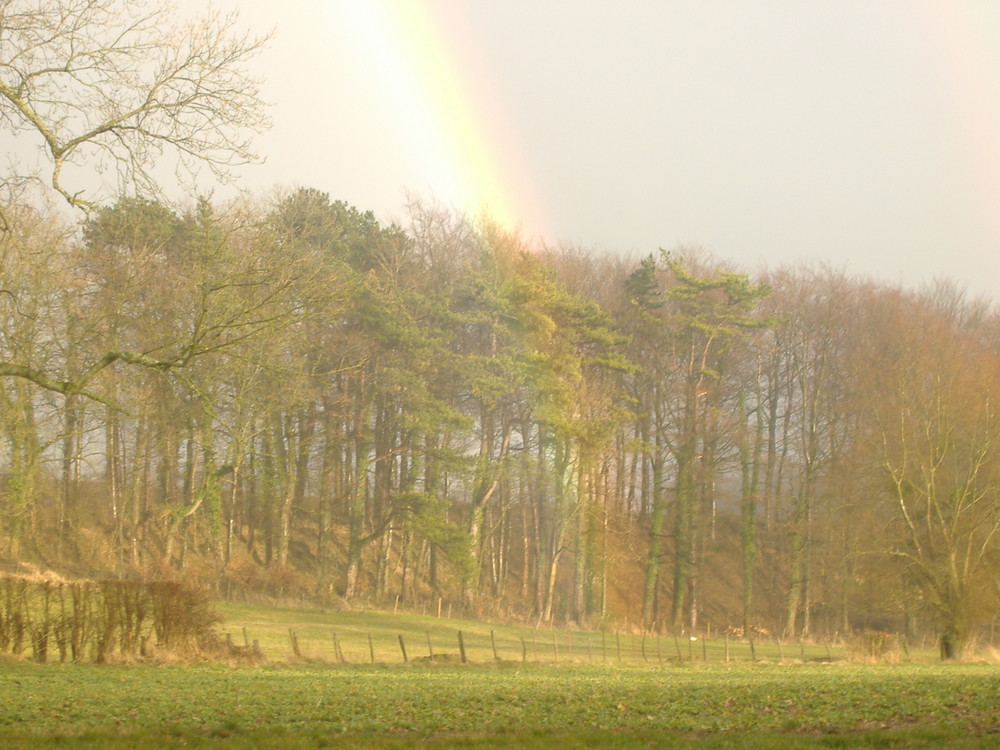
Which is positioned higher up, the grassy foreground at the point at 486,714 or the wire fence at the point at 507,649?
the grassy foreground at the point at 486,714

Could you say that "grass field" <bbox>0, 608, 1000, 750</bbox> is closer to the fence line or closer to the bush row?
the bush row

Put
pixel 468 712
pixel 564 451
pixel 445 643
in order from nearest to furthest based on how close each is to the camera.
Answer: pixel 468 712
pixel 445 643
pixel 564 451

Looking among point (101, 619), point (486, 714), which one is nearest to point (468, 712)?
point (486, 714)

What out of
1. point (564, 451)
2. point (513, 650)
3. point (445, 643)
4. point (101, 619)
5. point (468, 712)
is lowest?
point (445, 643)

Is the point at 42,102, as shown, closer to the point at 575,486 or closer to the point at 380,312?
the point at 380,312

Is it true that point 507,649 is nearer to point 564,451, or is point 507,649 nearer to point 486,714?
point 564,451

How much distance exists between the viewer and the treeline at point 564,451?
105 ft

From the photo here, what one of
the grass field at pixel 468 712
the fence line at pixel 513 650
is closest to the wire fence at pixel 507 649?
the fence line at pixel 513 650

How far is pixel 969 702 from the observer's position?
10.4m

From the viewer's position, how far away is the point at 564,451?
43000 millimetres

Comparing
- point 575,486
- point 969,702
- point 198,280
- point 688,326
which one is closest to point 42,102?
point 198,280

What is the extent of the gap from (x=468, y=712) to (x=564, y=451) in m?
32.6

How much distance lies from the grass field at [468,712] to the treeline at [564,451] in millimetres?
18948

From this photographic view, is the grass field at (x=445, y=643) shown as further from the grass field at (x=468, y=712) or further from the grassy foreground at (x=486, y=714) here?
the grassy foreground at (x=486, y=714)
